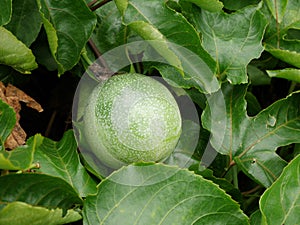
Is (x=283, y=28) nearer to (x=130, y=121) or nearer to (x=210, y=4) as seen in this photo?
(x=210, y=4)

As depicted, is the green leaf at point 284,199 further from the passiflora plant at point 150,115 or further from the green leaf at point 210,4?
the green leaf at point 210,4

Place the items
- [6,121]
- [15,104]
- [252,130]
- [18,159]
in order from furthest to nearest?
[252,130], [15,104], [6,121], [18,159]

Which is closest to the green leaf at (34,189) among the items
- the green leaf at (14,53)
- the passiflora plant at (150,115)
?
the passiflora plant at (150,115)

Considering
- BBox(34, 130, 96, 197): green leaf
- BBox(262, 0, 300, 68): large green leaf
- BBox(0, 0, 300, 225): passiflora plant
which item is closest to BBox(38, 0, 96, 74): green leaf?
BBox(0, 0, 300, 225): passiflora plant

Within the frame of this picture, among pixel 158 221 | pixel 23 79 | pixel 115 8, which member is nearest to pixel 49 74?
pixel 23 79

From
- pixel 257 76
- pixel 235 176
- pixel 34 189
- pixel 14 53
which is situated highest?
pixel 14 53

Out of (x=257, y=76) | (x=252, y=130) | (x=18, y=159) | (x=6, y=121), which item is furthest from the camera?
(x=257, y=76)

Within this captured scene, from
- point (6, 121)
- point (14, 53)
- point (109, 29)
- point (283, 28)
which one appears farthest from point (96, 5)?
point (283, 28)
